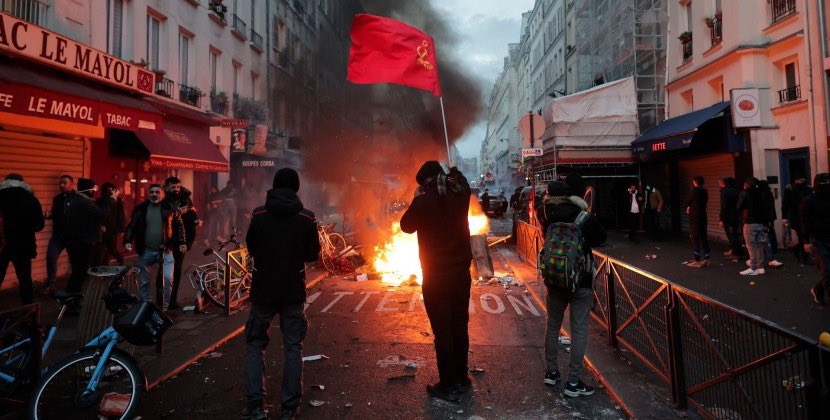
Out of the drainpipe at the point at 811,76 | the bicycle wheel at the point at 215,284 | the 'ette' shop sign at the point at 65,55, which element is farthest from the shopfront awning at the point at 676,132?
the 'ette' shop sign at the point at 65,55

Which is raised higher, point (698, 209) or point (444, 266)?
point (698, 209)

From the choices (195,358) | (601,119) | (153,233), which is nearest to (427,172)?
(195,358)

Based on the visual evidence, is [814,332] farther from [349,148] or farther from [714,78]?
[349,148]

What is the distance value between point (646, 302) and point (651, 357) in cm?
49

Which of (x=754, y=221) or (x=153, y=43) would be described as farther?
(x=153, y=43)

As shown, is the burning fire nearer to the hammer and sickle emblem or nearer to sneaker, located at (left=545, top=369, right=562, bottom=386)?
the hammer and sickle emblem

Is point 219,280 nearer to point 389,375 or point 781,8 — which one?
point 389,375

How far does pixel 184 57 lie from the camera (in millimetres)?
13422

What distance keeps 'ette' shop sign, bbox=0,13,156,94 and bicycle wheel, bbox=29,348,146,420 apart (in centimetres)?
603

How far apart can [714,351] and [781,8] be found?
41.3 feet

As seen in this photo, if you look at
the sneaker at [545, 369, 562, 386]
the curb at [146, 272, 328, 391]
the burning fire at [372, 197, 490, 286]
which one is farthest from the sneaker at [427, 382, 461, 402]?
the burning fire at [372, 197, 490, 286]

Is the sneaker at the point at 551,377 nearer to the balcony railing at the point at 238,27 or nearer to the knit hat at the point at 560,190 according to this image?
the knit hat at the point at 560,190

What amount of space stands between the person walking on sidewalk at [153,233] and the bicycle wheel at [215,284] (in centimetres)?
66

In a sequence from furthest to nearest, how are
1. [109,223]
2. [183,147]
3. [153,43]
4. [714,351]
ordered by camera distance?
1. [153,43]
2. [183,147]
3. [109,223]
4. [714,351]
